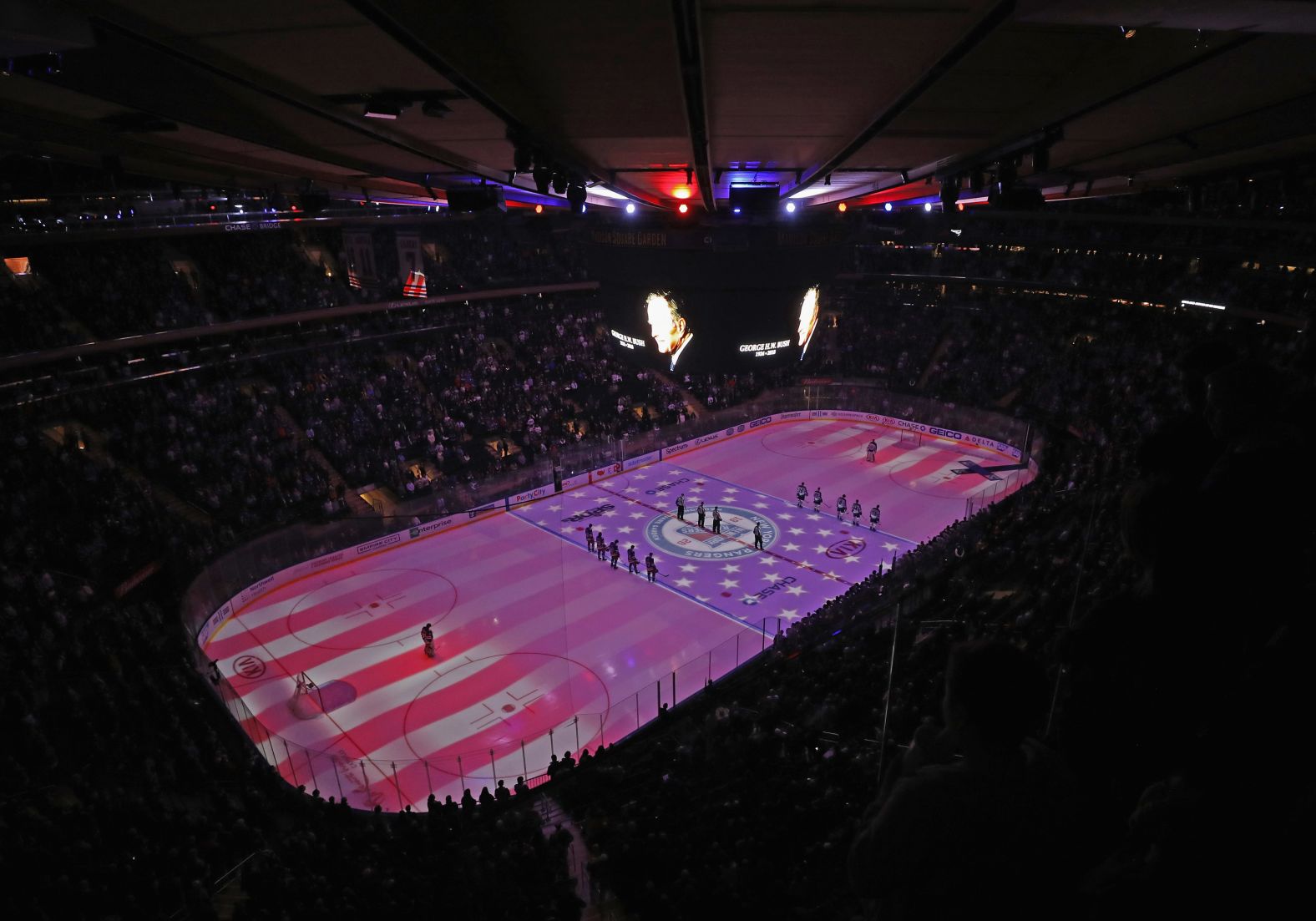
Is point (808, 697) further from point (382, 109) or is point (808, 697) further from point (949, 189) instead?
point (382, 109)

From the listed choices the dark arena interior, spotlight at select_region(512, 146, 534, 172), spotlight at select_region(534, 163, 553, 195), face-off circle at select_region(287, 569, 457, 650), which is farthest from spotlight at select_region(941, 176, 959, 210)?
face-off circle at select_region(287, 569, 457, 650)

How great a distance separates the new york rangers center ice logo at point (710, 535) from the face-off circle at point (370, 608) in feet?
22.1

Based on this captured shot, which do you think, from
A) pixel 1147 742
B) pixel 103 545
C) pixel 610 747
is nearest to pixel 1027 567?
pixel 610 747

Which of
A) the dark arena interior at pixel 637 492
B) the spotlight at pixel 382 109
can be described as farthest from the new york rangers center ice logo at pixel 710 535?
A: the spotlight at pixel 382 109

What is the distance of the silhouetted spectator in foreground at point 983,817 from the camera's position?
6.64 feet

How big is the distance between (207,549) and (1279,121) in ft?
70.2

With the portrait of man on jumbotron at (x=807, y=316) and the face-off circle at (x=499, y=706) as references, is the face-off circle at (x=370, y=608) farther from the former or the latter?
the portrait of man on jumbotron at (x=807, y=316)

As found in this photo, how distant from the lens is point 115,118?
20.5 ft

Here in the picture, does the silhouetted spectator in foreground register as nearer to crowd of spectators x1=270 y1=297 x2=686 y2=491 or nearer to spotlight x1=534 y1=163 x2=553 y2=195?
spotlight x1=534 y1=163 x2=553 y2=195

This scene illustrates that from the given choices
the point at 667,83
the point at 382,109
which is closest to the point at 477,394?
the point at 382,109

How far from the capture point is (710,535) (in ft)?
80.9

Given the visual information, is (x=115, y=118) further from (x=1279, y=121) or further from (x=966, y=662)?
(x=1279, y=121)

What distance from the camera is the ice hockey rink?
14422mm

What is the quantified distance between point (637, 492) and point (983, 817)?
26509mm
